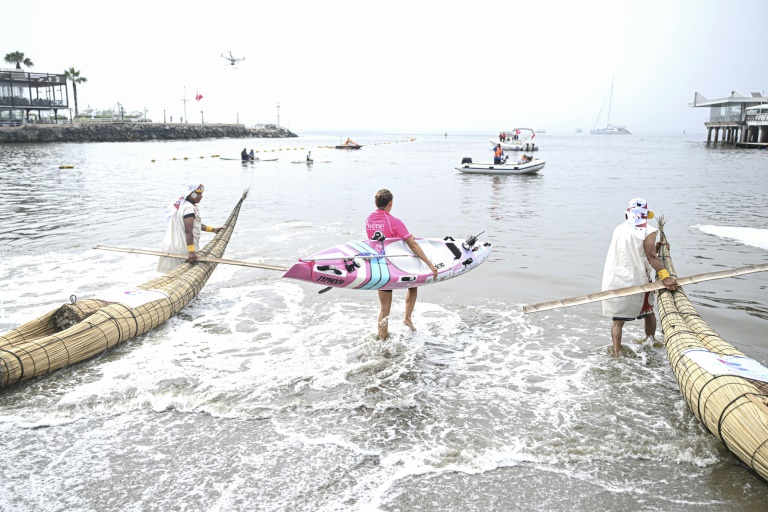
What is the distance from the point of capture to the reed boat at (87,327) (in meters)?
6.42

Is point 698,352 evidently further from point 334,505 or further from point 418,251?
point 334,505

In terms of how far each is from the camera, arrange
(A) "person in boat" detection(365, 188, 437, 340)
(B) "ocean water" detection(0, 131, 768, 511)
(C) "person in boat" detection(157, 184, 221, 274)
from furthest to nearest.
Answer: (C) "person in boat" detection(157, 184, 221, 274)
(A) "person in boat" detection(365, 188, 437, 340)
(B) "ocean water" detection(0, 131, 768, 511)

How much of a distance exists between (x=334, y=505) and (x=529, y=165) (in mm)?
34641

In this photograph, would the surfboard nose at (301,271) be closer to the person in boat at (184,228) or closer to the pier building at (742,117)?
the person in boat at (184,228)

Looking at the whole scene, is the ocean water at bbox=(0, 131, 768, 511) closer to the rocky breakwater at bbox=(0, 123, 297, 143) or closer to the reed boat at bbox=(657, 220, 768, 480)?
the reed boat at bbox=(657, 220, 768, 480)

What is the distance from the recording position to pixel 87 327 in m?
7.21

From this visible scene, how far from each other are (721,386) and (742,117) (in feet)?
284

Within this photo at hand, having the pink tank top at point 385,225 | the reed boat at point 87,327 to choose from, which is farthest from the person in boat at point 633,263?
the reed boat at point 87,327

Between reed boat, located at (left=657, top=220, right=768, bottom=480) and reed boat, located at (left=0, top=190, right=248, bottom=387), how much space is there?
23.4ft

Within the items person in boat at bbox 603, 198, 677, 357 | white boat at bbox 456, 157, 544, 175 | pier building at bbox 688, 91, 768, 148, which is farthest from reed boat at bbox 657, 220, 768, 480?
pier building at bbox 688, 91, 768, 148

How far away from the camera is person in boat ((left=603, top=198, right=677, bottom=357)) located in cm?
698

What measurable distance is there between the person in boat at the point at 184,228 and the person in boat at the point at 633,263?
6447 millimetres

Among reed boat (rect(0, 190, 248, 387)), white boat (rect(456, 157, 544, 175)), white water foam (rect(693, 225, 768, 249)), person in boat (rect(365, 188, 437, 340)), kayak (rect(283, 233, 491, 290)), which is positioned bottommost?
reed boat (rect(0, 190, 248, 387))

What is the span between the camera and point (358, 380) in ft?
22.8
